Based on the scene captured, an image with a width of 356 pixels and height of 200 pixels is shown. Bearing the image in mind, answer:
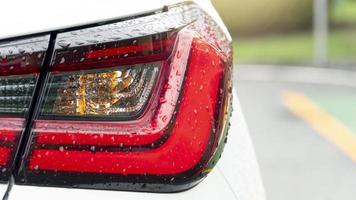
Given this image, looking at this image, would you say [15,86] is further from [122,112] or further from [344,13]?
→ [344,13]

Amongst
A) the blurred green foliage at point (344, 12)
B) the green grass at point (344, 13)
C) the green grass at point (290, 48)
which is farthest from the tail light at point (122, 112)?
the green grass at point (344, 13)

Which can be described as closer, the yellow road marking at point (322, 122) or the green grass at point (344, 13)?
the yellow road marking at point (322, 122)

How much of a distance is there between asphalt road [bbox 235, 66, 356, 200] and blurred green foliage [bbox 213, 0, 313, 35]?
396 cm

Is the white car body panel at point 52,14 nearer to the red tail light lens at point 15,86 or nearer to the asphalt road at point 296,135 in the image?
the red tail light lens at point 15,86

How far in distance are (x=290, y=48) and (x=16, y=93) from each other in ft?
35.6

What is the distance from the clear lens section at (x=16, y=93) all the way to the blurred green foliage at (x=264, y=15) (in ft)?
39.7

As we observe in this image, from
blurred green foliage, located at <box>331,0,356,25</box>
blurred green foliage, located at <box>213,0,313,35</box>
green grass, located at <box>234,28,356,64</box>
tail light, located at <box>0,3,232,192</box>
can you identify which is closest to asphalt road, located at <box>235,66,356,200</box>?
green grass, located at <box>234,28,356,64</box>

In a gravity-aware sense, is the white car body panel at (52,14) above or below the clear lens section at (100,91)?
above

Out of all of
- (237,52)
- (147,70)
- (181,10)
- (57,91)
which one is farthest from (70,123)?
(237,52)

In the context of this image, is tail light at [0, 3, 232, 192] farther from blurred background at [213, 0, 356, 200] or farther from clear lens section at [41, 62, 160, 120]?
blurred background at [213, 0, 356, 200]

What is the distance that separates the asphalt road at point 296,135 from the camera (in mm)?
5082

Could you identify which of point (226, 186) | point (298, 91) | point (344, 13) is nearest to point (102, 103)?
point (226, 186)

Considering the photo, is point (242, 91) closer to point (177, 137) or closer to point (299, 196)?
point (299, 196)

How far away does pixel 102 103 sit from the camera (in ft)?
5.12
